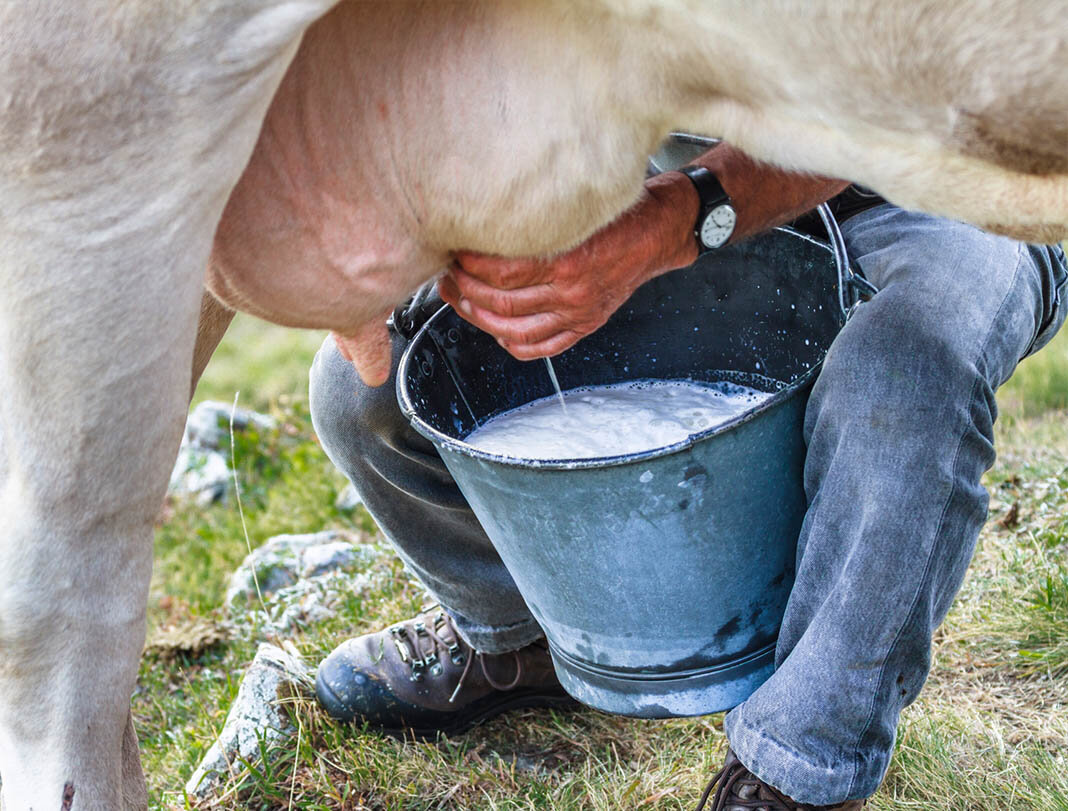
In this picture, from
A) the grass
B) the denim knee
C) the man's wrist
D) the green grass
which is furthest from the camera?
the green grass

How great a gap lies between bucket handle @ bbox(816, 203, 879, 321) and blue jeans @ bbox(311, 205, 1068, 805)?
2cm

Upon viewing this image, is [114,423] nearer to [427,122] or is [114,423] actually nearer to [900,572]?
[427,122]

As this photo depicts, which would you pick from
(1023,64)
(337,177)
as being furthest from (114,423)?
(1023,64)

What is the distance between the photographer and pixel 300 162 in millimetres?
1288

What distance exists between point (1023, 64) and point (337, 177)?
0.70 meters

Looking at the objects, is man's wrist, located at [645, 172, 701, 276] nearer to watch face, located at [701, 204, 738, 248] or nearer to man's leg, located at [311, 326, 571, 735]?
watch face, located at [701, 204, 738, 248]

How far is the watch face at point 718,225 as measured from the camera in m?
1.55

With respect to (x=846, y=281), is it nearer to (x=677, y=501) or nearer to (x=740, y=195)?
(x=740, y=195)

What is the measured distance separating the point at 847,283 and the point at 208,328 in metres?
0.90

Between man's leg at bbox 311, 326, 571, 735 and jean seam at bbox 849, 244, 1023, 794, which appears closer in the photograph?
jean seam at bbox 849, 244, 1023, 794

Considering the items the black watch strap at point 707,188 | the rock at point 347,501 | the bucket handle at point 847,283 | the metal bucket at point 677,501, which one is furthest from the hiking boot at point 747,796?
the rock at point 347,501

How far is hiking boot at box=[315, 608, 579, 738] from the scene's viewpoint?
7.18 ft

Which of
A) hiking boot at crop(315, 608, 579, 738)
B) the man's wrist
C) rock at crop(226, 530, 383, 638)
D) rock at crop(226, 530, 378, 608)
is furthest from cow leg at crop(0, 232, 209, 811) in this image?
rock at crop(226, 530, 378, 608)

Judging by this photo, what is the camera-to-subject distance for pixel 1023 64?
102cm
